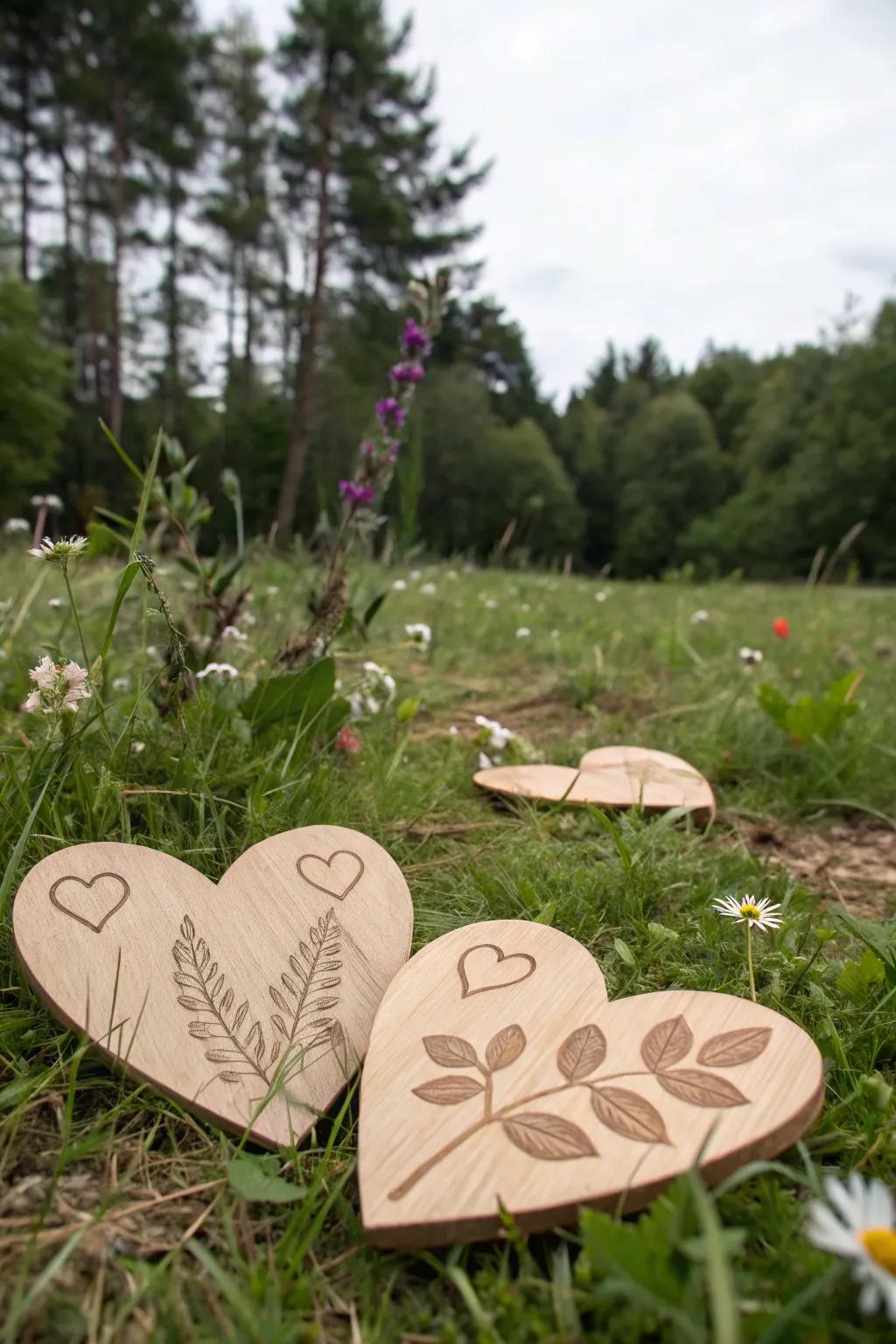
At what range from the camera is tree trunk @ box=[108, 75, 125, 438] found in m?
15.2

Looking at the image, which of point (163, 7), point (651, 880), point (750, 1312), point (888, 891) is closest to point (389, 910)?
point (651, 880)

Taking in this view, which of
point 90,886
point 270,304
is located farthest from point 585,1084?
point 270,304

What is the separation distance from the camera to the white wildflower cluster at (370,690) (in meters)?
1.88

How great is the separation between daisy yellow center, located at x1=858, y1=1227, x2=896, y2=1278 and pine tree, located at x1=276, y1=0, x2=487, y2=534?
13362 millimetres

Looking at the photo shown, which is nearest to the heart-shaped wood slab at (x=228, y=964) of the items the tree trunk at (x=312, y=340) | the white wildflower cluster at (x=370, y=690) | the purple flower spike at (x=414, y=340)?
the white wildflower cluster at (x=370, y=690)

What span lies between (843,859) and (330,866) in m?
1.17

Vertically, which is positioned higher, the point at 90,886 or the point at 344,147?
the point at 344,147

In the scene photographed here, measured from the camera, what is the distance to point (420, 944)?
3.84ft

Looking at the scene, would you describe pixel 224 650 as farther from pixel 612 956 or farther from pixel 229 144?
pixel 229 144

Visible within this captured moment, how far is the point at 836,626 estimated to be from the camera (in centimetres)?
456

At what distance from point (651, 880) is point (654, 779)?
1.57ft

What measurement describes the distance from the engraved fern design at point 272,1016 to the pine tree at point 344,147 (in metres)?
12.8

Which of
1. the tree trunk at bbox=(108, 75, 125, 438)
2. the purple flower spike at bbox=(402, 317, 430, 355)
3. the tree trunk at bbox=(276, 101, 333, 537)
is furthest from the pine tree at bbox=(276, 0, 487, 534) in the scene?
the purple flower spike at bbox=(402, 317, 430, 355)

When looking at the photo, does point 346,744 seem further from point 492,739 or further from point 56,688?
point 56,688
